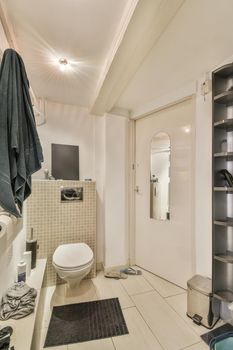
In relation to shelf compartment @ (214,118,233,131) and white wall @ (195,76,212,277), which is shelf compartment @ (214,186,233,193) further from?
shelf compartment @ (214,118,233,131)

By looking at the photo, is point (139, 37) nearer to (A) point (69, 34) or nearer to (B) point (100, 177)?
(A) point (69, 34)

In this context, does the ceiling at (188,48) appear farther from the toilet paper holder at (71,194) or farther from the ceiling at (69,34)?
the toilet paper holder at (71,194)

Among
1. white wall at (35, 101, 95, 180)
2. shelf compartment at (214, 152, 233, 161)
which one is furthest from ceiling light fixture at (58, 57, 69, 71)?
shelf compartment at (214, 152, 233, 161)

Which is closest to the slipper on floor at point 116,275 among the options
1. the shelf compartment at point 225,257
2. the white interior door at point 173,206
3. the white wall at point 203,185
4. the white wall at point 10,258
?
the white interior door at point 173,206

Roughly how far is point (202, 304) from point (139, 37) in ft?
6.94

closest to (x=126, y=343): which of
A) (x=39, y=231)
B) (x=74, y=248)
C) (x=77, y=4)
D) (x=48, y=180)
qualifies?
(x=74, y=248)

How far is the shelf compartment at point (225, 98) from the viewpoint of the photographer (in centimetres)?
143

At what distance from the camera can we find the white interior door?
2020mm

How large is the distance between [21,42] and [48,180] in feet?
4.37

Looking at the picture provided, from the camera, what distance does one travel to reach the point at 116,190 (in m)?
2.60

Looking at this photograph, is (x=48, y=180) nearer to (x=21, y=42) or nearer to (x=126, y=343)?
(x=21, y=42)

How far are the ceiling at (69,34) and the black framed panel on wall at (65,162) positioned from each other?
84cm

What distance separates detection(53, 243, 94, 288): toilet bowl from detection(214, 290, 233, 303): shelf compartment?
112 cm

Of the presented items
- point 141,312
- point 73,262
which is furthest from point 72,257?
point 141,312
